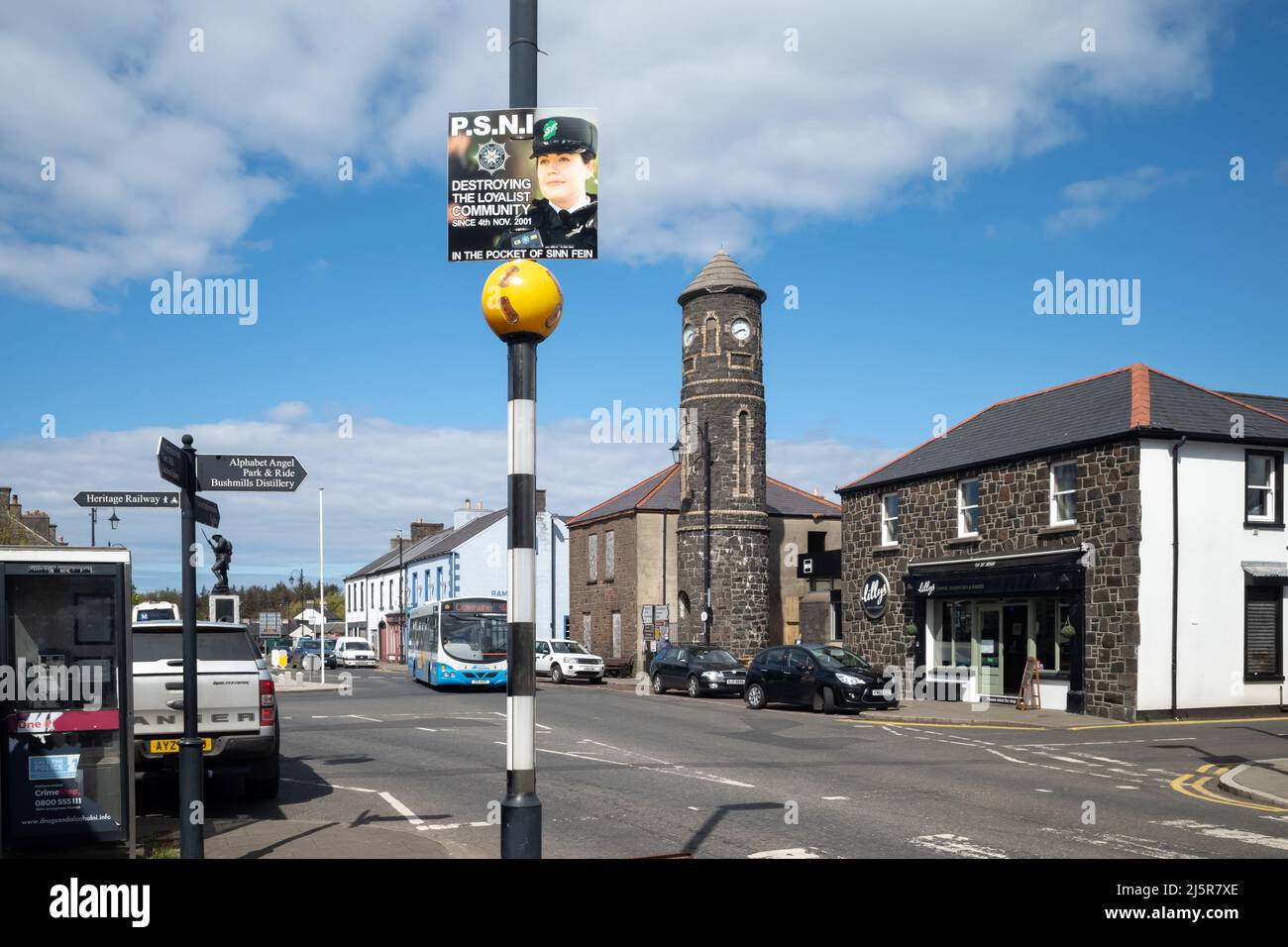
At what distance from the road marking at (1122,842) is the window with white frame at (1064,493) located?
16899mm

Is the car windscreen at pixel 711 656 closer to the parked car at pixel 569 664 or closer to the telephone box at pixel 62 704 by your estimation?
the parked car at pixel 569 664

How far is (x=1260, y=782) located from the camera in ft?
45.6

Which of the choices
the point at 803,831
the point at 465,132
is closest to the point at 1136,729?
the point at 803,831

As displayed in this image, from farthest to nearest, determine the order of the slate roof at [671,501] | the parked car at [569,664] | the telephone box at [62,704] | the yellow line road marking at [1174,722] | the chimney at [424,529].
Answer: the chimney at [424,529], the slate roof at [671,501], the parked car at [569,664], the yellow line road marking at [1174,722], the telephone box at [62,704]

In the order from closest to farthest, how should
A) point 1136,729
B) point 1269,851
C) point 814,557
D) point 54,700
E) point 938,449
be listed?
1. point 54,700
2. point 1269,851
3. point 1136,729
4. point 938,449
5. point 814,557

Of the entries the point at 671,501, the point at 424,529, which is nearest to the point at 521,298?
the point at 671,501

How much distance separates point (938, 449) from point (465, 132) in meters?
28.1

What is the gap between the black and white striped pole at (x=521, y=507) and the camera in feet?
18.2

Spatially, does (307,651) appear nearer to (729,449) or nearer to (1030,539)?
(729,449)

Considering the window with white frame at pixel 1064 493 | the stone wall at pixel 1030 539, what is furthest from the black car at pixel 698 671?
the window with white frame at pixel 1064 493

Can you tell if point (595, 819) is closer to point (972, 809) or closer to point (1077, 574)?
point (972, 809)

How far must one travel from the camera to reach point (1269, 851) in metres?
9.36

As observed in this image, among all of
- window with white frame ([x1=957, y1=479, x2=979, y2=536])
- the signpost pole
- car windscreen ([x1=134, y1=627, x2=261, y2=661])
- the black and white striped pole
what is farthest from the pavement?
window with white frame ([x1=957, y1=479, x2=979, y2=536])

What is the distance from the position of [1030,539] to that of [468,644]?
54.7ft
